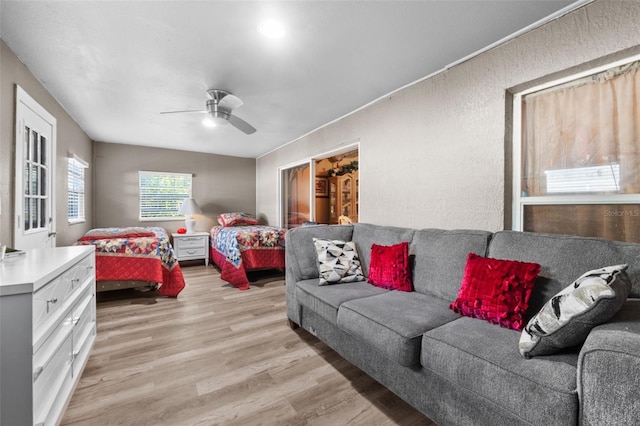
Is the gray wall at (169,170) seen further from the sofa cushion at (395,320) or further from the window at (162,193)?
the sofa cushion at (395,320)

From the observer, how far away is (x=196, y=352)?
219 cm

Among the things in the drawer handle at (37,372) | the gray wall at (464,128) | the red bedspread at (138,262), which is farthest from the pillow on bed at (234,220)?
the drawer handle at (37,372)

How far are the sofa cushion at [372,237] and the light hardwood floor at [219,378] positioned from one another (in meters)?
0.86

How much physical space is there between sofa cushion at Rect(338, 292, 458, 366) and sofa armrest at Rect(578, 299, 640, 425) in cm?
64

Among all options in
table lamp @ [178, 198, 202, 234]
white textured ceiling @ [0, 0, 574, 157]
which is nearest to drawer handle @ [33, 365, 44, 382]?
white textured ceiling @ [0, 0, 574, 157]

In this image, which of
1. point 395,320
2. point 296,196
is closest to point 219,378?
point 395,320

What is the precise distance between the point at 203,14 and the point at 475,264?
2289 millimetres

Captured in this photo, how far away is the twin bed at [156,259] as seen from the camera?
3.33 m

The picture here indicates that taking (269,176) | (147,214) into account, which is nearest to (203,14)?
(269,176)

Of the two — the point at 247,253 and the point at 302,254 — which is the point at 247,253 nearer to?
the point at 247,253

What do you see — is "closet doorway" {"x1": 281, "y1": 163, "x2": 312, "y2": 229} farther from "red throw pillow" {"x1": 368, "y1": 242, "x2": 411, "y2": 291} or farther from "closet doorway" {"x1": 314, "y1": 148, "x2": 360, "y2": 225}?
"red throw pillow" {"x1": 368, "y1": 242, "x2": 411, "y2": 291}

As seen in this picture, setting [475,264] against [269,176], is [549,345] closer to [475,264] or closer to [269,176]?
[475,264]

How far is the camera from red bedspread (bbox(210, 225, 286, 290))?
3.96 metres

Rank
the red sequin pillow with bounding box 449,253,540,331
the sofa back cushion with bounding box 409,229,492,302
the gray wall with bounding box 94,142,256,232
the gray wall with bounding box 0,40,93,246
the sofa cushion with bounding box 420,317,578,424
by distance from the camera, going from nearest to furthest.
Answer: the sofa cushion with bounding box 420,317,578,424, the red sequin pillow with bounding box 449,253,540,331, the sofa back cushion with bounding box 409,229,492,302, the gray wall with bounding box 0,40,93,246, the gray wall with bounding box 94,142,256,232
